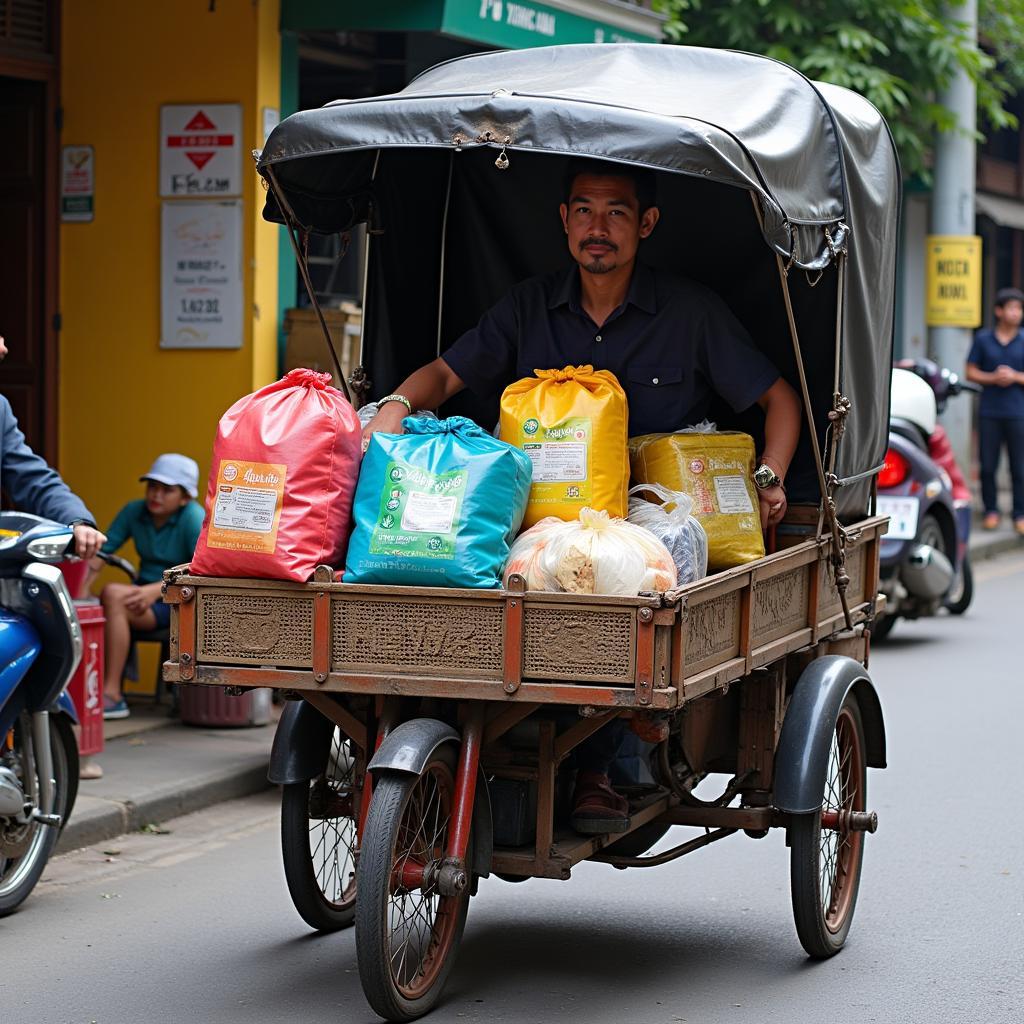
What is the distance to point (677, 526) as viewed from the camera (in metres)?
4.89

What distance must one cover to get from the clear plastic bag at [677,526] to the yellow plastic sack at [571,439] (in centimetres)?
7

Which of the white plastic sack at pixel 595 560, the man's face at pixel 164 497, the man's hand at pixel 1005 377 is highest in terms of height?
the man's hand at pixel 1005 377

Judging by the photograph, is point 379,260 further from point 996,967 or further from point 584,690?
point 996,967

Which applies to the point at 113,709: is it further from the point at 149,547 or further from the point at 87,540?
the point at 87,540

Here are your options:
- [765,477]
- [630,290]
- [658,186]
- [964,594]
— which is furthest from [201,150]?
[964,594]

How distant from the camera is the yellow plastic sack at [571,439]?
4945 millimetres

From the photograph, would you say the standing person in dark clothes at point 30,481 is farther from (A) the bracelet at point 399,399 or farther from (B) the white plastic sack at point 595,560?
(B) the white plastic sack at point 595,560

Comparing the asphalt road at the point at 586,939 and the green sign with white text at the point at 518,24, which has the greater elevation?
the green sign with white text at the point at 518,24

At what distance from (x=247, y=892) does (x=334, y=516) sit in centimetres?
190

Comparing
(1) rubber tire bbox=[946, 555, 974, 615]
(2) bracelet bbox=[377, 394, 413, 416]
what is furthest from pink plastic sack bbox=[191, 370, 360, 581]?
(1) rubber tire bbox=[946, 555, 974, 615]

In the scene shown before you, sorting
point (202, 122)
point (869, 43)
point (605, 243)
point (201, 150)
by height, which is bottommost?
point (605, 243)

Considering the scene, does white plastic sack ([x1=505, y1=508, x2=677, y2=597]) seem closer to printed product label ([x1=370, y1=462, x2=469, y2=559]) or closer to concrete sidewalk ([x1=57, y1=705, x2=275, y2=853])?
printed product label ([x1=370, y1=462, x2=469, y2=559])

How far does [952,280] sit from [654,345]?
1178 centimetres

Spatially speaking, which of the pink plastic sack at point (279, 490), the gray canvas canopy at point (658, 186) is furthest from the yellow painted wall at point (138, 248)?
the pink plastic sack at point (279, 490)
